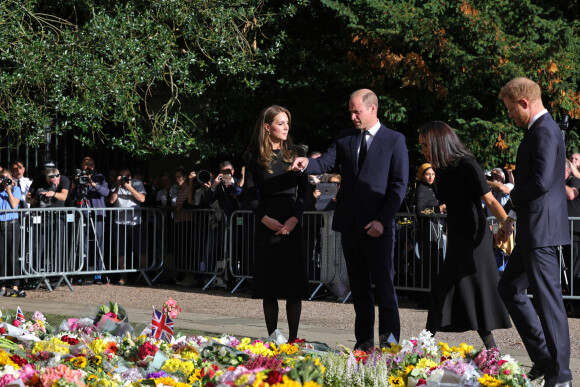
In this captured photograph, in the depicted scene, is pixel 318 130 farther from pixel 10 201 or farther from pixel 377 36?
pixel 10 201

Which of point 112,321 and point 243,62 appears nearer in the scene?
point 112,321

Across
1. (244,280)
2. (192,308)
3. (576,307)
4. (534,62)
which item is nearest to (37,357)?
(192,308)

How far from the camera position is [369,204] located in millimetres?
6488

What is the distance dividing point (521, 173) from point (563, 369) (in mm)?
1204

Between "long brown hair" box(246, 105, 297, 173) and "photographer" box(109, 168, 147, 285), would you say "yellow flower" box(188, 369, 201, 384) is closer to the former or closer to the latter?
"long brown hair" box(246, 105, 297, 173)

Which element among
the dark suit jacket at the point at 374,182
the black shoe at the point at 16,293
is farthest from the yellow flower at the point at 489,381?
the black shoe at the point at 16,293

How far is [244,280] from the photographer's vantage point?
1326 centimetres

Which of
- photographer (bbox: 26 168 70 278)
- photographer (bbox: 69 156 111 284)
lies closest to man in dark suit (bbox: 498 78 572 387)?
photographer (bbox: 26 168 70 278)

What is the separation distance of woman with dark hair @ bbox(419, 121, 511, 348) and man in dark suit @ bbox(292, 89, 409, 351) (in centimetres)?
30

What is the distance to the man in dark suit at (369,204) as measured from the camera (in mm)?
6484

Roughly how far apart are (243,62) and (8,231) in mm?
4619

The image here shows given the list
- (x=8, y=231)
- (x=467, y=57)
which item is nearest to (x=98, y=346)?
(x=8, y=231)

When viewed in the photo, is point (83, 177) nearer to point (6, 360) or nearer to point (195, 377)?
point (6, 360)

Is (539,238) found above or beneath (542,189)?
beneath
